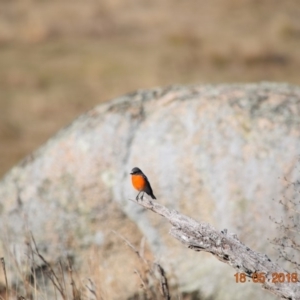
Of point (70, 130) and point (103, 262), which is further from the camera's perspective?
point (70, 130)

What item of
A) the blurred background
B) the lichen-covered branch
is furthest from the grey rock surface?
the blurred background

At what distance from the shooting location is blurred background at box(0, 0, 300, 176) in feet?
57.8

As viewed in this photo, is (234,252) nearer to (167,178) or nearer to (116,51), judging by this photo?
(167,178)

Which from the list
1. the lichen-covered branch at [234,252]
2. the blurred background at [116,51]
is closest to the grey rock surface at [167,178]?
the lichen-covered branch at [234,252]

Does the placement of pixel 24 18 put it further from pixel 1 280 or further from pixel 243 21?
pixel 1 280

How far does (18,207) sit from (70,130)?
89 cm

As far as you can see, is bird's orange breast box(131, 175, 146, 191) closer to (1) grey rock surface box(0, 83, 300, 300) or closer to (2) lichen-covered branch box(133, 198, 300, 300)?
(1) grey rock surface box(0, 83, 300, 300)

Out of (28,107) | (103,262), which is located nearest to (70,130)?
(103,262)

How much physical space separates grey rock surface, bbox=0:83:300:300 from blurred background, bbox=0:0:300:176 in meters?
7.55

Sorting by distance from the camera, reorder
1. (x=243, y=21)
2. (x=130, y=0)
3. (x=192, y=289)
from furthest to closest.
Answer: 1. (x=130, y=0)
2. (x=243, y=21)
3. (x=192, y=289)

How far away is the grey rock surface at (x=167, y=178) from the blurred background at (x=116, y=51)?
7.55 metres

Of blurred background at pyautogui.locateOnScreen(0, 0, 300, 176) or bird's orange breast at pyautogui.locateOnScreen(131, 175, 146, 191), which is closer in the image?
bird's orange breast at pyautogui.locateOnScreen(131, 175, 146, 191)

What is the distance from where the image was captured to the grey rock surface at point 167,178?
6.51m

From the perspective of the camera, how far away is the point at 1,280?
22.6 ft
